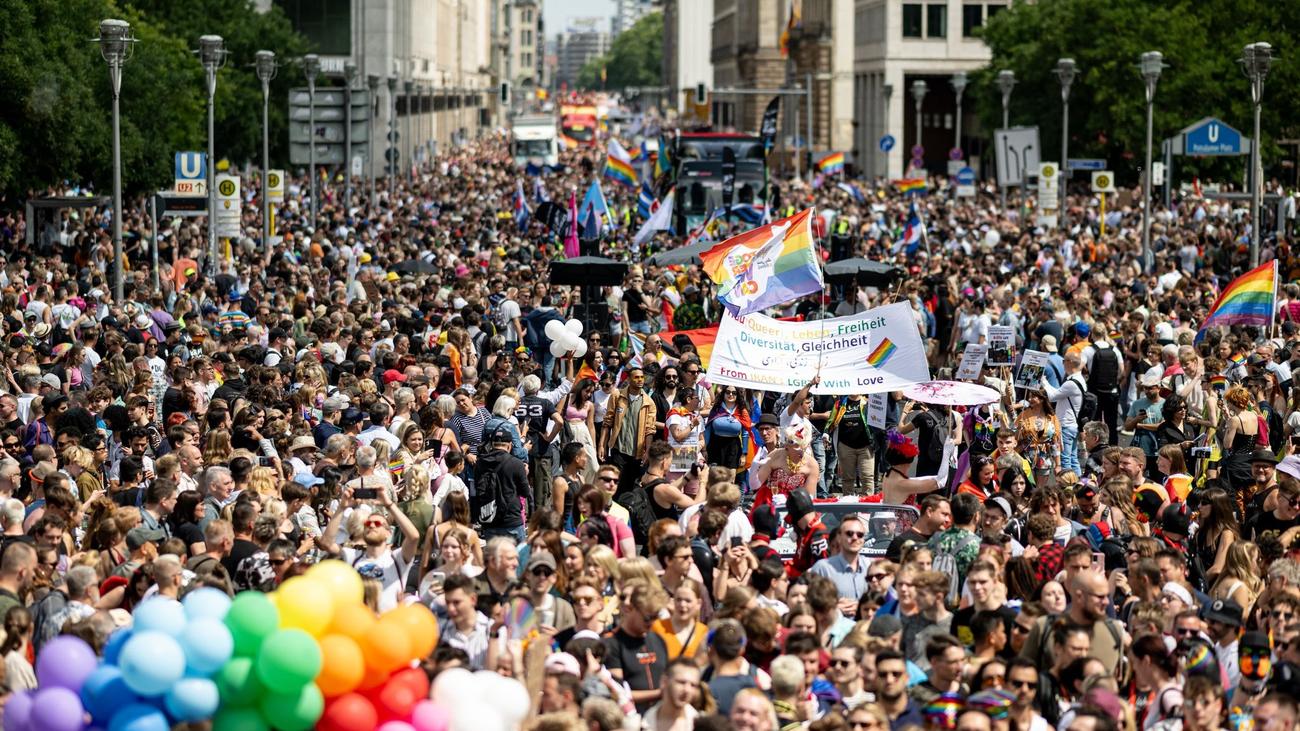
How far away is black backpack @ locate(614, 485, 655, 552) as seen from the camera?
13.5 meters

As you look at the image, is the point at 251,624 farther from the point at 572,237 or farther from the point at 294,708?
the point at 572,237

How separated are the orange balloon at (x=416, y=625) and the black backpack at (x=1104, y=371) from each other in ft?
39.2

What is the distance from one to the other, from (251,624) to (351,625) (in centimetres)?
34

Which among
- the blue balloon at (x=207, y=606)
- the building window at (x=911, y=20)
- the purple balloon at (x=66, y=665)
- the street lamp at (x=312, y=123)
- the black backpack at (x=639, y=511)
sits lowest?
the black backpack at (x=639, y=511)

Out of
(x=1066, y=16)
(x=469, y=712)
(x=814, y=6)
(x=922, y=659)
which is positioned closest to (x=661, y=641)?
(x=922, y=659)

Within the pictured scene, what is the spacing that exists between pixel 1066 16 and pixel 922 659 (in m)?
58.4

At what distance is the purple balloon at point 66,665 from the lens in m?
7.57

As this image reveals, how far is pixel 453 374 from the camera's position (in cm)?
1808

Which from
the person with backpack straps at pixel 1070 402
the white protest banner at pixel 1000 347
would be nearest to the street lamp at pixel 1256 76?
the white protest banner at pixel 1000 347

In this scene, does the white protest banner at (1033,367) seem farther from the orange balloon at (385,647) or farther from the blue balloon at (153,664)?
the blue balloon at (153,664)

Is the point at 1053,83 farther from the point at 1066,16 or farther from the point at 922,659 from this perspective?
the point at 922,659

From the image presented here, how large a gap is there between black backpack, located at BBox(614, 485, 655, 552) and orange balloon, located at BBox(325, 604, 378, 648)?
594 centimetres

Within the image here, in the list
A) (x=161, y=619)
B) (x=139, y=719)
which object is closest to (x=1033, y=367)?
(x=161, y=619)

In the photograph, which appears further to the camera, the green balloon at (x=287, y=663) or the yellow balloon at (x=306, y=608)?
the yellow balloon at (x=306, y=608)
